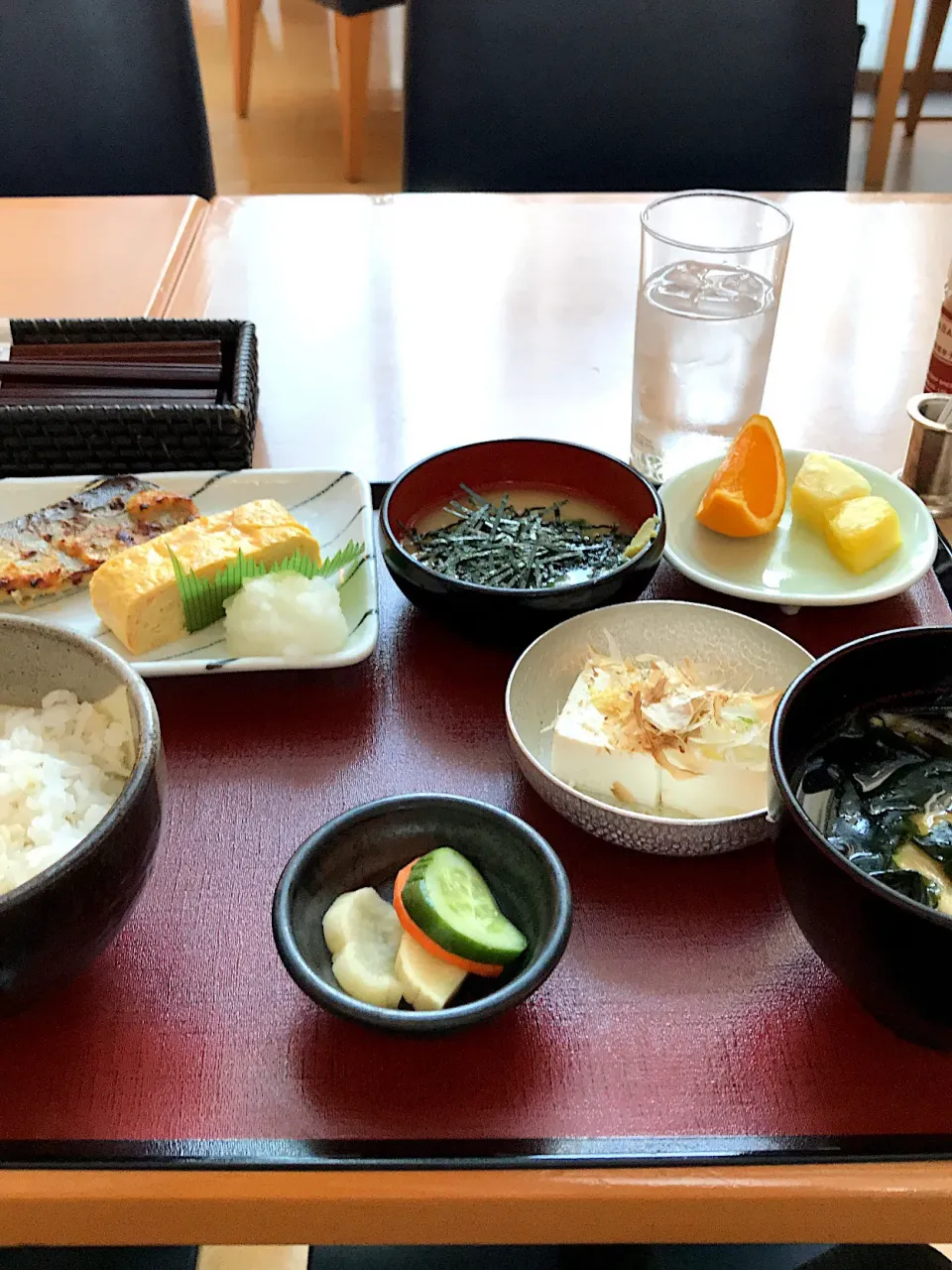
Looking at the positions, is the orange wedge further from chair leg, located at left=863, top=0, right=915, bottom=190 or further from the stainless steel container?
chair leg, located at left=863, top=0, right=915, bottom=190

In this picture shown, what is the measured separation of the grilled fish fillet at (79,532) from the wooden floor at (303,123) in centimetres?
322

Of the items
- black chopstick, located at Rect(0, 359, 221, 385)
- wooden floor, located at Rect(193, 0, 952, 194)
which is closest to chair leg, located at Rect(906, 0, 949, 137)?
wooden floor, located at Rect(193, 0, 952, 194)

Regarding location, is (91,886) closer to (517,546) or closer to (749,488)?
(517,546)

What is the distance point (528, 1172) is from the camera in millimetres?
593

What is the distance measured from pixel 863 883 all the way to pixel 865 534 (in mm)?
525

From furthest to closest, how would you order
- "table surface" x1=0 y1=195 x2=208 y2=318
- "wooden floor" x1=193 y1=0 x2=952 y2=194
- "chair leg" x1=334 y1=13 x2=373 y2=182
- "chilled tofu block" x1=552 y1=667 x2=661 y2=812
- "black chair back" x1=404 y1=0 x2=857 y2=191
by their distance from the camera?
"wooden floor" x1=193 y1=0 x2=952 y2=194 < "chair leg" x1=334 y1=13 x2=373 y2=182 < "black chair back" x1=404 y1=0 x2=857 y2=191 < "table surface" x1=0 y1=195 x2=208 y2=318 < "chilled tofu block" x1=552 y1=667 x2=661 y2=812

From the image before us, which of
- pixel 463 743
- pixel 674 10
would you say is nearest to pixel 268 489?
pixel 463 743

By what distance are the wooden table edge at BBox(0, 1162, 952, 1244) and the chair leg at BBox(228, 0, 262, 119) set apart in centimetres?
468

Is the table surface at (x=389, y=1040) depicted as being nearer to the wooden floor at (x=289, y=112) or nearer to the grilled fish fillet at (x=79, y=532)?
the grilled fish fillet at (x=79, y=532)

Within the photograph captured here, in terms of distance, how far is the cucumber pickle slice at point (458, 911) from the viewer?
25.9 inches

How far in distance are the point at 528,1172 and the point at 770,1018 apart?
0.60 feet

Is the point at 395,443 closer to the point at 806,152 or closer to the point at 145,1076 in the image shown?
the point at 145,1076

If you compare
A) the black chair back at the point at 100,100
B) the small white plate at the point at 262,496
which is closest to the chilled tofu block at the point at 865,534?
the small white plate at the point at 262,496

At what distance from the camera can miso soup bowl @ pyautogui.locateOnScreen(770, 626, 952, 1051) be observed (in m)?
0.57
